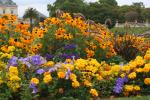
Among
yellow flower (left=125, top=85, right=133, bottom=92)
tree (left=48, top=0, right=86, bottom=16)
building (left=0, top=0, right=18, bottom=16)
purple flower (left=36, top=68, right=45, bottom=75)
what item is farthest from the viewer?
building (left=0, top=0, right=18, bottom=16)

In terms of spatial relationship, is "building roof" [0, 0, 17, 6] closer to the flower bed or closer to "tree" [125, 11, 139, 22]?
"tree" [125, 11, 139, 22]

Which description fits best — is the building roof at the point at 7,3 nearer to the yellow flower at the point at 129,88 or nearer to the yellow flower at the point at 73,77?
the yellow flower at the point at 129,88

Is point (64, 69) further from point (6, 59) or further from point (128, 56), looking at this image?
point (128, 56)

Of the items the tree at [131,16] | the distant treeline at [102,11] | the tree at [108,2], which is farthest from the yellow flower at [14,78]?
the tree at [108,2]

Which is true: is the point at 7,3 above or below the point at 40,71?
below

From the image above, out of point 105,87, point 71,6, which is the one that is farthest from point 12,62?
point 71,6

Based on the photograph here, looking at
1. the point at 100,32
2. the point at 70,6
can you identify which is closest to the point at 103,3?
the point at 70,6

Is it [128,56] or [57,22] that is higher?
[57,22]

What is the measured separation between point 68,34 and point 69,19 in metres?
0.64

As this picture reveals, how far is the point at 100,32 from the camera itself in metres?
14.1

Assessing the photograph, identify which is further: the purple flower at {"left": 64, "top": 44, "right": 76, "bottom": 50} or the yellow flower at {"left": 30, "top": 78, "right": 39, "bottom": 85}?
the purple flower at {"left": 64, "top": 44, "right": 76, "bottom": 50}

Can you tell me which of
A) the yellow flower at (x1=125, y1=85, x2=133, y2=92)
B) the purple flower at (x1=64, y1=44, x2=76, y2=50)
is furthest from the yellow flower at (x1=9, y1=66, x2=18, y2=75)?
the purple flower at (x1=64, y1=44, x2=76, y2=50)

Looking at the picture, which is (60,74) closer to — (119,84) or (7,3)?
(119,84)

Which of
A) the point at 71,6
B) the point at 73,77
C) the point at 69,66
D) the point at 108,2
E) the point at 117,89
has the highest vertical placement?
the point at 69,66
